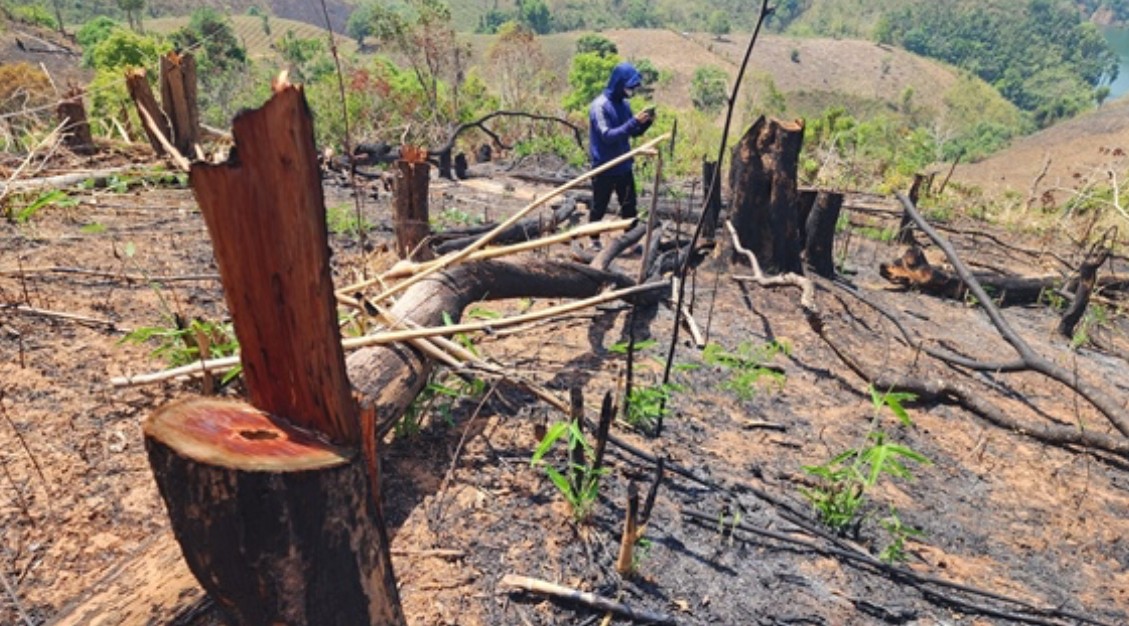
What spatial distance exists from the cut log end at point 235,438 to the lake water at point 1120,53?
104901mm

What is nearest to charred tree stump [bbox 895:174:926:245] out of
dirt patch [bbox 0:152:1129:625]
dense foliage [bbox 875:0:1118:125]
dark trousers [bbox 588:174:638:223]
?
dirt patch [bbox 0:152:1129:625]

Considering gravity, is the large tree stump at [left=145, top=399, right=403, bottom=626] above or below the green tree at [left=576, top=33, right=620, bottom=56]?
below

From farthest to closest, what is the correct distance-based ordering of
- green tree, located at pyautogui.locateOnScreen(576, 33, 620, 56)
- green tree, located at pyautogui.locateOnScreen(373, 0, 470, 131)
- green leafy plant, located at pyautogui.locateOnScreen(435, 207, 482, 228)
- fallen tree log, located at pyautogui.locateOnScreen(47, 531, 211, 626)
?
green tree, located at pyautogui.locateOnScreen(576, 33, 620, 56), green tree, located at pyautogui.locateOnScreen(373, 0, 470, 131), green leafy plant, located at pyautogui.locateOnScreen(435, 207, 482, 228), fallen tree log, located at pyautogui.locateOnScreen(47, 531, 211, 626)

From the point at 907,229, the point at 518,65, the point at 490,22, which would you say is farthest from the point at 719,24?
the point at 907,229

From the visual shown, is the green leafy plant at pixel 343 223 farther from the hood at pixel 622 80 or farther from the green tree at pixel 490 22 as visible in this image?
the green tree at pixel 490 22

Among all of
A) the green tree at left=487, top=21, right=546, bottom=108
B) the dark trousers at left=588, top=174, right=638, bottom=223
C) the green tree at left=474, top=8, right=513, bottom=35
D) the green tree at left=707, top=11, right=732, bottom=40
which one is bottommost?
the dark trousers at left=588, top=174, right=638, bottom=223

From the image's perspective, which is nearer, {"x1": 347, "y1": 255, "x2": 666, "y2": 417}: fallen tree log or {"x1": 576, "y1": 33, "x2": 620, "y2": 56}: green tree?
{"x1": 347, "y1": 255, "x2": 666, "y2": 417}: fallen tree log

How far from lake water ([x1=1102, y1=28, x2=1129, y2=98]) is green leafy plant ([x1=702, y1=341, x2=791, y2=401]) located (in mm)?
101679

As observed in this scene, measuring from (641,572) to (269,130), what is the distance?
5.74 feet

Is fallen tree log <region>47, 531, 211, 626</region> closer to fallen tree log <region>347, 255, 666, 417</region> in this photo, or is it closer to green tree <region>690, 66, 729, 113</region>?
fallen tree log <region>347, 255, 666, 417</region>

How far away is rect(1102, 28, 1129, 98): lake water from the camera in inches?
3457

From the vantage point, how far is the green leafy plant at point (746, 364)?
3438mm

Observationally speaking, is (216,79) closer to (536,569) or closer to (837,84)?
(536,569)

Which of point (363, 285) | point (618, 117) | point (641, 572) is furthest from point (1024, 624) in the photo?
point (618, 117)
